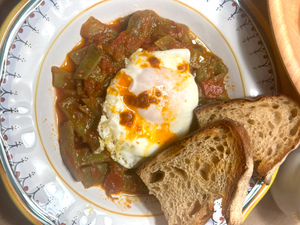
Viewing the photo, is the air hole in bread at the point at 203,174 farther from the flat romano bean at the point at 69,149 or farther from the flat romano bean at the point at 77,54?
the flat romano bean at the point at 77,54

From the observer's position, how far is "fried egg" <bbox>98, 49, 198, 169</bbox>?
3.06 metres

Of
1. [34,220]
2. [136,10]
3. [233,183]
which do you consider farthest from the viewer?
[136,10]

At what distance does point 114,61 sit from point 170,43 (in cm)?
85

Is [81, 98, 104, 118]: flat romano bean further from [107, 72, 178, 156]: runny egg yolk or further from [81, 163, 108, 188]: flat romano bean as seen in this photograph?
[81, 163, 108, 188]: flat romano bean

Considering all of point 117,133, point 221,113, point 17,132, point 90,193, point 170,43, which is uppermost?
point 17,132

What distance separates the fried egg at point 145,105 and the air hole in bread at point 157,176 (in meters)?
0.29

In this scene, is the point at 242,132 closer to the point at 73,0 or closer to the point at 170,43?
the point at 170,43

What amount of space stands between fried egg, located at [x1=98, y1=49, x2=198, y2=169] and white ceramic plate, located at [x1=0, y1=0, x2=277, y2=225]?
74 cm

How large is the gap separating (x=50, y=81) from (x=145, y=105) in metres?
1.46

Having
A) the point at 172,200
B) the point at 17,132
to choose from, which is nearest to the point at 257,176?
the point at 172,200

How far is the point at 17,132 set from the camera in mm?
3068

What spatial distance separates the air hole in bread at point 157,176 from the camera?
326cm

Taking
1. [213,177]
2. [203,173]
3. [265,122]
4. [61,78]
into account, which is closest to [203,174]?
[203,173]

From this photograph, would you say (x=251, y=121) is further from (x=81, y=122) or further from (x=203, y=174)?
(x=81, y=122)
